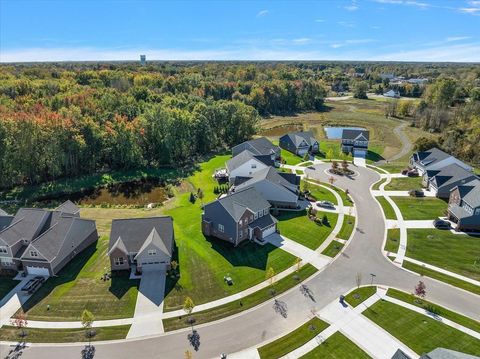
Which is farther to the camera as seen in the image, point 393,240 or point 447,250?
point 393,240

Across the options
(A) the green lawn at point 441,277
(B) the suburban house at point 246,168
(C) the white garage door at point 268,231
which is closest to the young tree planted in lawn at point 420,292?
(A) the green lawn at point 441,277

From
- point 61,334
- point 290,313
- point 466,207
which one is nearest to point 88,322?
point 61,334

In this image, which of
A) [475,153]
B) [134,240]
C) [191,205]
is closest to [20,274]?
[134,240]

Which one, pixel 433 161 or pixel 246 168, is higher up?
pixel 433 161

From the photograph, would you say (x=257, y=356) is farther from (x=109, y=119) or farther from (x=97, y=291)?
(x=109, y=119)

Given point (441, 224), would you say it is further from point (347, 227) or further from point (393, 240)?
point (347, 227)

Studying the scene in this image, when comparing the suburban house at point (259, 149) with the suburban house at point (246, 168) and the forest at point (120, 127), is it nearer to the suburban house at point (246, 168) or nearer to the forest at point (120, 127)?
the suburban house at point (246, 168)
